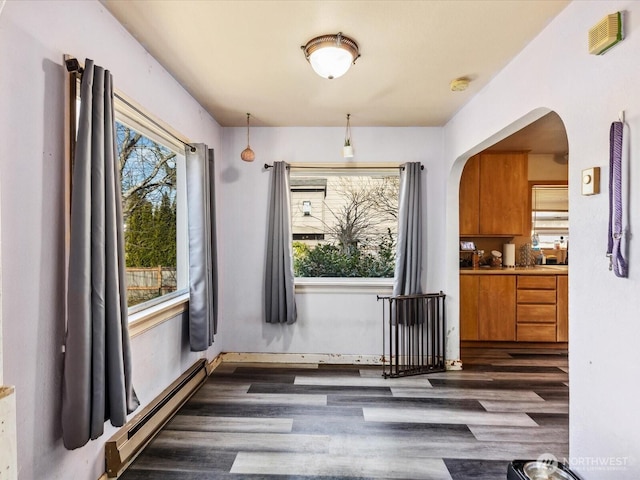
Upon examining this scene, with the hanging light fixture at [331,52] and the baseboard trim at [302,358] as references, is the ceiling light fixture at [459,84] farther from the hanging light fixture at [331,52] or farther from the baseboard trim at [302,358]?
the baseboard trim at [302,358]

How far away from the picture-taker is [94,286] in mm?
1486

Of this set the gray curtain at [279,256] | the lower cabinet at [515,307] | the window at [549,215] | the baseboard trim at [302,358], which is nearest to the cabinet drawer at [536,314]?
the lower cabinet at [515,307]

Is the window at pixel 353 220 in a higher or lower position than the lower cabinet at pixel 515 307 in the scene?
higher

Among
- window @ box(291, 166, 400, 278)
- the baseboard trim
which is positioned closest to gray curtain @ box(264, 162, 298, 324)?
window @ box(291, 166, 400, 278)

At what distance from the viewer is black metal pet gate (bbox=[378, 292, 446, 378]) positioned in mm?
3299

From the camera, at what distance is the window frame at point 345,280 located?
3496mm

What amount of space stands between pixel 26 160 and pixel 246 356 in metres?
2.75

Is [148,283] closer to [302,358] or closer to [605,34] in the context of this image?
[302,358]

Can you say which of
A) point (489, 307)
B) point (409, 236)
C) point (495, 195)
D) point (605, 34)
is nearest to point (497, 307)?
point (489, 307)

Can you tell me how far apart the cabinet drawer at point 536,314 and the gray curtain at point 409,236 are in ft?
4.81

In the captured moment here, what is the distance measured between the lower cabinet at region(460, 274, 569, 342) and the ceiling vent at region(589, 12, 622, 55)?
288 cm

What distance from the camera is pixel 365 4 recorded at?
166cm

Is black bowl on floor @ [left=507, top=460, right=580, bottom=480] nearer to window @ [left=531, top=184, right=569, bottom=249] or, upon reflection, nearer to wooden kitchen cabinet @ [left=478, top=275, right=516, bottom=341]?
wooden kitchen cabinet @ [left=478, top=275, right=516, bottom=341]

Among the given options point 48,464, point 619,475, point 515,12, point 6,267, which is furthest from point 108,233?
point 619,475
